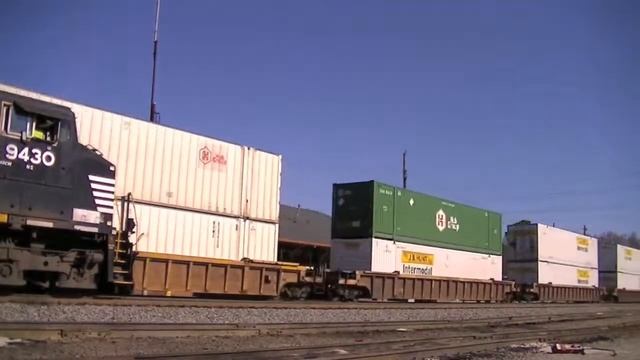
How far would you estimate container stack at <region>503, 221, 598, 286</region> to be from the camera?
36562mm

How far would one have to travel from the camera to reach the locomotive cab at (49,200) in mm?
11625

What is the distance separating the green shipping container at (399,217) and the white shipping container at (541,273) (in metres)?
8.45

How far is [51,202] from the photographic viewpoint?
40.2ft

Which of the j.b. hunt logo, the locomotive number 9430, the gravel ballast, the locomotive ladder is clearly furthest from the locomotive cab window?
the j.b. hunt logo

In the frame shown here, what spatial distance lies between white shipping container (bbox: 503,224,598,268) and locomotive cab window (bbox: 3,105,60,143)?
31.0m

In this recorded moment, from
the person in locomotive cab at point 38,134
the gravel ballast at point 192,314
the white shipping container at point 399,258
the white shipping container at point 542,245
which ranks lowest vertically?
the gravel ballast at point 192,314

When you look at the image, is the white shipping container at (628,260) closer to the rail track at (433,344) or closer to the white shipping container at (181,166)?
the rail track at (433,344)

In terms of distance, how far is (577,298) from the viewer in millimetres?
41000

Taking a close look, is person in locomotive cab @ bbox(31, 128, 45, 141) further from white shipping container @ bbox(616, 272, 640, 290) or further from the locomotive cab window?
white shipping container @ bbox(616, 272, 640, 290)

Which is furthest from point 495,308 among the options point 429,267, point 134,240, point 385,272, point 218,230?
point 134,240

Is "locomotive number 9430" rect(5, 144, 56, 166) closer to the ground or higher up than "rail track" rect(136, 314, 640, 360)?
higher up

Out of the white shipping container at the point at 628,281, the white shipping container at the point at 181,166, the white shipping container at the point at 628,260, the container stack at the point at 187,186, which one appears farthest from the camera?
the white shipping container at the point at 628,260

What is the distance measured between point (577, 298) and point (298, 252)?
2000 cm

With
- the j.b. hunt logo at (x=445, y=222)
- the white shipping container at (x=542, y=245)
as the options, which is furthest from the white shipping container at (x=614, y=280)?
the j.b. hunt logo at (x=445, y=222)
